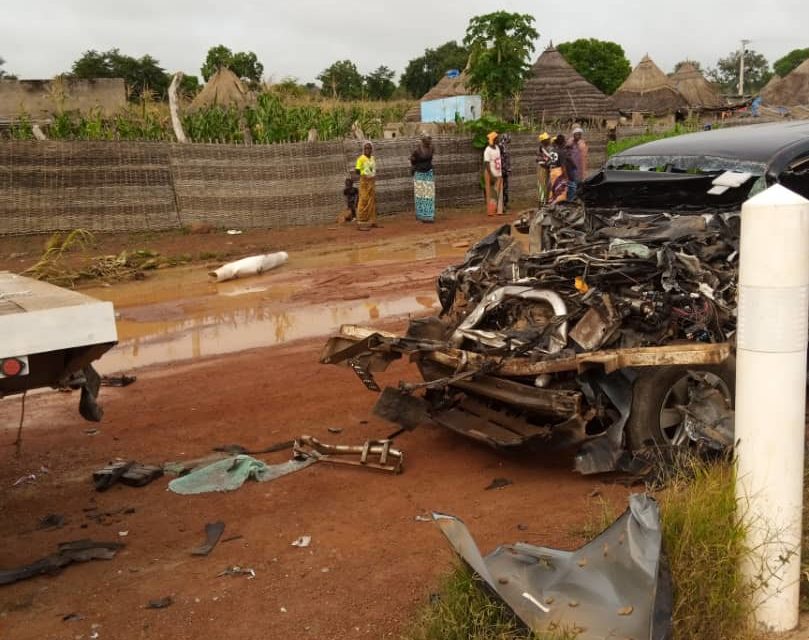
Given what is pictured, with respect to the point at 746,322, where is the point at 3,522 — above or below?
below

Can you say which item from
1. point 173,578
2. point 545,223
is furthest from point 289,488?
point 545,223

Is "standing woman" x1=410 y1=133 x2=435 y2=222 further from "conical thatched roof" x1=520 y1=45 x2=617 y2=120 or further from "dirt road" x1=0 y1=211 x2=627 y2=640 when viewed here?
"conical thatched roof" x1=520 y1=45 x2=617 y2=120

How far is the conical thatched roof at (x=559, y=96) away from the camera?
35531 millimetres

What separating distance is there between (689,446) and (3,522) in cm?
417

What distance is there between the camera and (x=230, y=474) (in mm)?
5863

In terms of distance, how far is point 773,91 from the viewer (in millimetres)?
55156

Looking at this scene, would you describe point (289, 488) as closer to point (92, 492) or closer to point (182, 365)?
point (92, 492)

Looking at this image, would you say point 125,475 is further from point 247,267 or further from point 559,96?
point 559,96

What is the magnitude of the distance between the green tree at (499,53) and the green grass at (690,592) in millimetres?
28066

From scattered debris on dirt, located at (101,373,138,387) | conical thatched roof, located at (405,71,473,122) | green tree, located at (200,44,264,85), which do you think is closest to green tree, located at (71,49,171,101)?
green tree, located at (200,44,264,85)

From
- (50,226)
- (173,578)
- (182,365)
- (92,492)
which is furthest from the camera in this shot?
(50,226)

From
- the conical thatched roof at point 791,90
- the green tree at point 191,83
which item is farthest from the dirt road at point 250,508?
the conical thatched roof at point 791,90

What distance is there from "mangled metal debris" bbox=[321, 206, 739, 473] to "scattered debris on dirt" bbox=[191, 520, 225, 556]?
1259mm

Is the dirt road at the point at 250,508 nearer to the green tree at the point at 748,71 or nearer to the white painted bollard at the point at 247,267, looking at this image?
the white painted bollard at the point at 247,267
